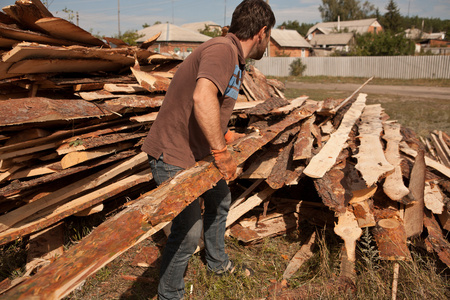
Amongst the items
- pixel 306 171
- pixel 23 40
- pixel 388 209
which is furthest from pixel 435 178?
pixel 23 40

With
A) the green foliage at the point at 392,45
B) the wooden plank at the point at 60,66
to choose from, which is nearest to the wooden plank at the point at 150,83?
the wooden plank at the point at 60,66

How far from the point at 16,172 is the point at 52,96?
1.00 metres

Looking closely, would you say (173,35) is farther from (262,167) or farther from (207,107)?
(207,107)

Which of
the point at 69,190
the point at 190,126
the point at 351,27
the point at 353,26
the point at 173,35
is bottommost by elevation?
the point at 69,190

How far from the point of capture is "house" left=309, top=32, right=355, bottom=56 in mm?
44062

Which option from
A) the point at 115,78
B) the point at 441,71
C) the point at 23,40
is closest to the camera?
the point at 23,40

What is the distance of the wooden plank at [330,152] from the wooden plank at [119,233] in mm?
1182

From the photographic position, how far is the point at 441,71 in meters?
20.3

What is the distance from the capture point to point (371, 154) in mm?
3504

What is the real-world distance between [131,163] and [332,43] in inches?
1995

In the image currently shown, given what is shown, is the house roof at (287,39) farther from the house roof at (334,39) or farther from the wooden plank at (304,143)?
the wooden plank at (304,143)

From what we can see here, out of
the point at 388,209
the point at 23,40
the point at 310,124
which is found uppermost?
the point at 23,40

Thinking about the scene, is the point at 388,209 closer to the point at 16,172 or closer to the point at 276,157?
the point at 276,157

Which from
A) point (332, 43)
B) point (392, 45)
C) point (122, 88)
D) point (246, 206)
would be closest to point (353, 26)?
point (332, 43)
